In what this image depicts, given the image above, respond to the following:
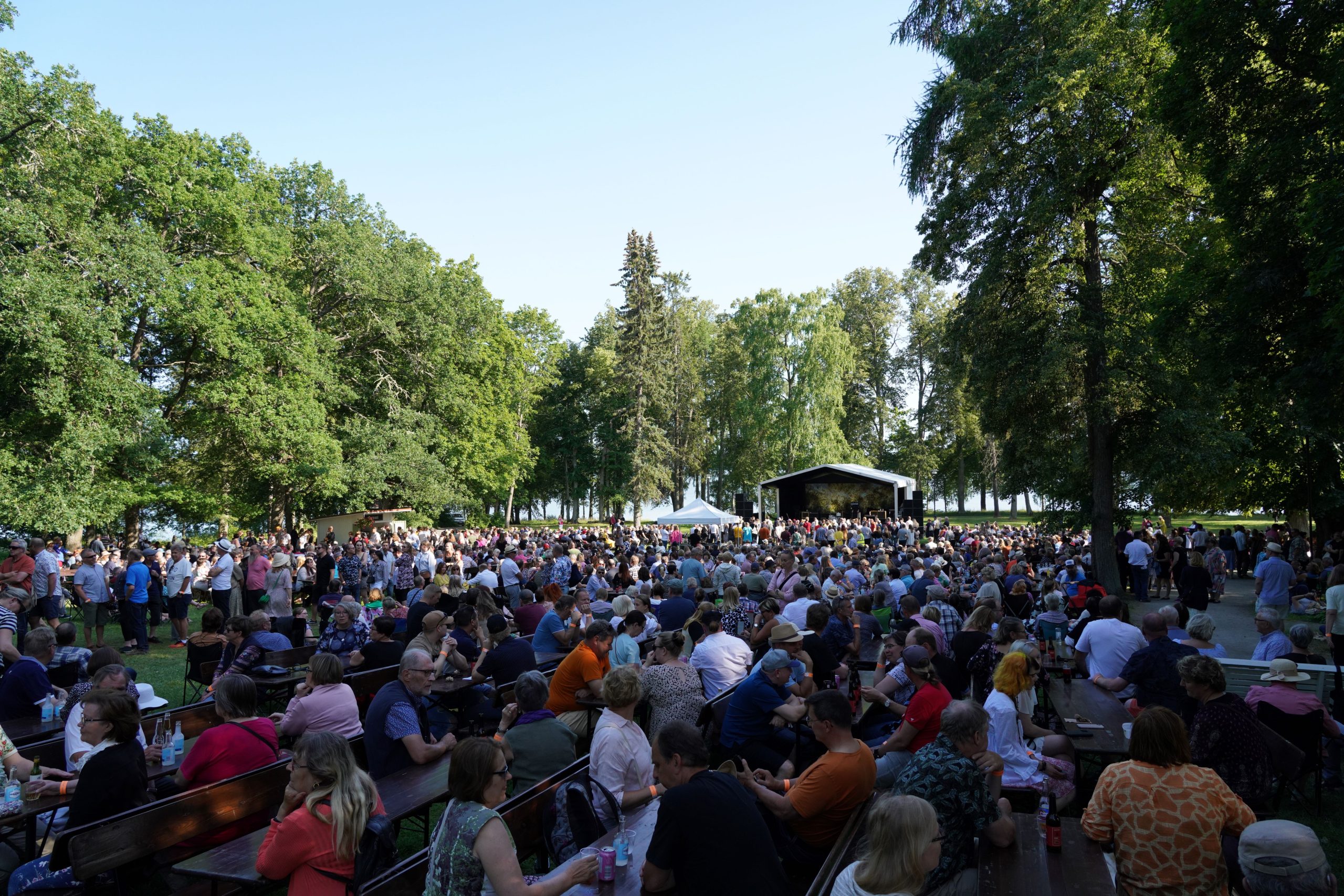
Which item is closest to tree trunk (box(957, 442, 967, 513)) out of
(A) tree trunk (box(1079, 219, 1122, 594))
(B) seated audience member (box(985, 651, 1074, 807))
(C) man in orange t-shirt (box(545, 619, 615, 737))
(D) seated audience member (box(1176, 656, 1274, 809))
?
(A) tree trunk (box(1079, 219, 1122, 594))

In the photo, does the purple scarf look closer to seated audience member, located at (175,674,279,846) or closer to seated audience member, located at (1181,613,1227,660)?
seated audience member, located at (175,674,279,846)

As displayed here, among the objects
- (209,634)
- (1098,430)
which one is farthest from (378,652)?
(1098,430)

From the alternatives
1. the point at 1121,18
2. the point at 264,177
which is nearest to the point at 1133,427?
the point at 1121,18

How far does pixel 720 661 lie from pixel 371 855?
151 inches

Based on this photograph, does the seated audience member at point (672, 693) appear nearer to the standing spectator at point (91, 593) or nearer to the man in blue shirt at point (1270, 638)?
the man in blue shirt at point (1270, 638)

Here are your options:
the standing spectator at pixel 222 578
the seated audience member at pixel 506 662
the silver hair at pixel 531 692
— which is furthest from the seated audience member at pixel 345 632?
the standing spectator at pixel 222 578

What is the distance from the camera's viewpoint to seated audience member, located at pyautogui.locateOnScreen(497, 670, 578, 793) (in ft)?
15.5

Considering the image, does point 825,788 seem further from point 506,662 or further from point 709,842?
point 506,662

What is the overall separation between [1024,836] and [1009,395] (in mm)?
A: 12601

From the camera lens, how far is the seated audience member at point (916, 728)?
4836 millimetres

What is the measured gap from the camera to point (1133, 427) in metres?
15.6

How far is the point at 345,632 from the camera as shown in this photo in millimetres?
8258

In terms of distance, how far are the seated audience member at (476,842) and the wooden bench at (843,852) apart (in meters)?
0.95

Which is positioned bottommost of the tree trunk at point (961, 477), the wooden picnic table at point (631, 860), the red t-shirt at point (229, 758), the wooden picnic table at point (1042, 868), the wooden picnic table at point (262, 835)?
the wooden picnic table at point (262, 835)
